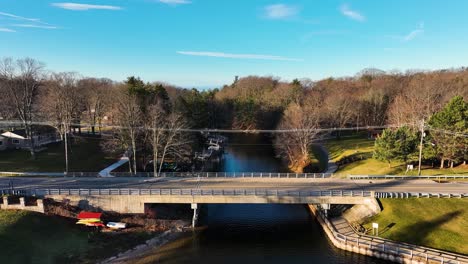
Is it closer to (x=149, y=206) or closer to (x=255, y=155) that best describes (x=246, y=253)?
(x=149, y=206)

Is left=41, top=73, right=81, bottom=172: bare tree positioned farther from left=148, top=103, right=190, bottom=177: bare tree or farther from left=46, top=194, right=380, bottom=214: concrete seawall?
left=46, top=194, right=380, bottom=214: concrete seawall

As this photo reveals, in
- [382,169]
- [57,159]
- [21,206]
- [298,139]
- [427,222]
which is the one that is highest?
[298,139]

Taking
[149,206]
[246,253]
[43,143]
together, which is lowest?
[246,253]

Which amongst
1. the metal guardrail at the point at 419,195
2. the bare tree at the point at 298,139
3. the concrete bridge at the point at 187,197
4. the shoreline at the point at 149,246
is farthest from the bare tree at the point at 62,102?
the metal guardrail at the point at 419,195

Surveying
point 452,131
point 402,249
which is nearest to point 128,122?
point 402,249

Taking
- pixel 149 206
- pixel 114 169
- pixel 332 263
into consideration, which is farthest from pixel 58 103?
pixel 332 263

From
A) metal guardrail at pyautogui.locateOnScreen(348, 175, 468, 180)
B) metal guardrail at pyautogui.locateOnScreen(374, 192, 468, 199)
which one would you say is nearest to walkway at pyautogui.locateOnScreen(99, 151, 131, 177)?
metal guardrail at pyautogui.locateOnScreen(348, 175, 468, 180)

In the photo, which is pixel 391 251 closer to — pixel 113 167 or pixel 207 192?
pixel 207 192
